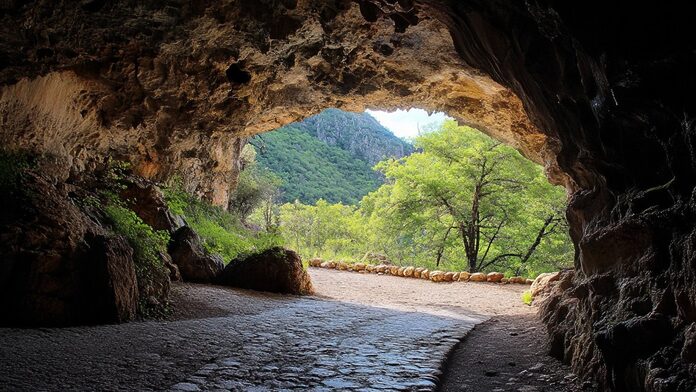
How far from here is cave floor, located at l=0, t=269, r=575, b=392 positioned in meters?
3.74

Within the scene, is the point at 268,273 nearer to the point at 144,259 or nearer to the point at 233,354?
the point at 144,259

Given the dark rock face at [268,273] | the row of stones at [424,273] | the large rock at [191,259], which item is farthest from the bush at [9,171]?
the row of stones at [424,273]

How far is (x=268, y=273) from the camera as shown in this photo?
991cm

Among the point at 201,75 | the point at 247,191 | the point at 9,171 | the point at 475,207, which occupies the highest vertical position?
the point at 201,75

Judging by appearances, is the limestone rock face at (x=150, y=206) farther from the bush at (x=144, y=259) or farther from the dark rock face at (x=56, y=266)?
the dark rock face at (x=56, y=266)

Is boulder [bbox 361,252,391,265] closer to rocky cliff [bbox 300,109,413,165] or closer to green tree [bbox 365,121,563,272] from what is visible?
green tree [bbox 365,121,563,272]

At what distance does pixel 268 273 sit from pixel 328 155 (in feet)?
162

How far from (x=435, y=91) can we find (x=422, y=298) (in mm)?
4951

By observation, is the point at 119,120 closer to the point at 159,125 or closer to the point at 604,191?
the point at 159,125

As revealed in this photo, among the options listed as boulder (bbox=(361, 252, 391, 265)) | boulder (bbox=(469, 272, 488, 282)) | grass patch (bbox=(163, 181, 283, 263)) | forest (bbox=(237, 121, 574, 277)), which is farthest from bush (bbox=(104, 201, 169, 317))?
boulder (bbox=(361, 252, 391, 265))

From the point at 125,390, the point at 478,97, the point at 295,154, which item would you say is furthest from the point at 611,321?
the point at 295,154

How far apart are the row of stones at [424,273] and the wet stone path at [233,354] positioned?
7.84m

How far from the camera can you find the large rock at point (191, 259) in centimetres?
970

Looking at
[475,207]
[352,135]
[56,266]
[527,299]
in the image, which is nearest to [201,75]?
[56,266]
